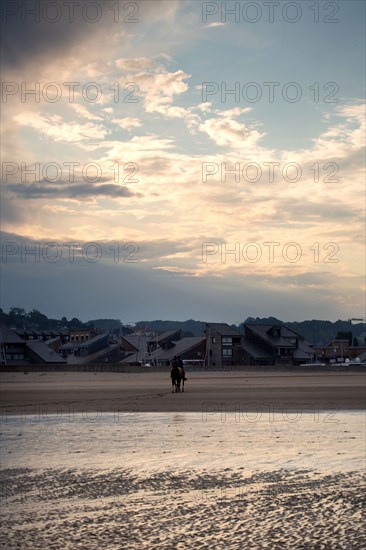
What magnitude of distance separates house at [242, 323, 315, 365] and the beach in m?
111

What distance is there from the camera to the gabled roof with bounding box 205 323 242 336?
137m

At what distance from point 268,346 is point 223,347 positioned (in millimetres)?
9884

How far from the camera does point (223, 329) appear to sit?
138m

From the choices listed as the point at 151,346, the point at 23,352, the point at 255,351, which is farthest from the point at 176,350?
the point at 23,352

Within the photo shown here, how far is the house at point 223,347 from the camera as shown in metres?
136

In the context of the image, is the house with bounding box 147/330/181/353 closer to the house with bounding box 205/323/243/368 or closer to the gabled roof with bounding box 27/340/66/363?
the house with bounding box 205/323/243/368

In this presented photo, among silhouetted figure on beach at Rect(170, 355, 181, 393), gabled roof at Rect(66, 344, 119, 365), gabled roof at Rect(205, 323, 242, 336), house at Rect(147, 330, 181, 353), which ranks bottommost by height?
gabled roof at Rect(66, 344, 119, 365)

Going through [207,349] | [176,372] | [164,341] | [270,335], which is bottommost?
[176,372]

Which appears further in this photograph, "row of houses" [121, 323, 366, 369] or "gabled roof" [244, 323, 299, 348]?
"gabled roof" [244, 323, 299, 348]

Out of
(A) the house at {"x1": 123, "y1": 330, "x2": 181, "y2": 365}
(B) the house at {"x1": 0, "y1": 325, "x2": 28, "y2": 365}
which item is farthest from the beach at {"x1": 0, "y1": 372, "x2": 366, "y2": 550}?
(A) the house at {"x1": 123, "y1": 330, "x2": 181, "y2": 365}

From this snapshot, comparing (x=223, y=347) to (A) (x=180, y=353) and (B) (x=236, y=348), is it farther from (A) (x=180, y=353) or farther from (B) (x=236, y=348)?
(A) (x=180, y=353)

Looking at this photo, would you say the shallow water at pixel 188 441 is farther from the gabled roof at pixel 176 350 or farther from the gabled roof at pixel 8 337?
the gabled roof at pixel 8 337

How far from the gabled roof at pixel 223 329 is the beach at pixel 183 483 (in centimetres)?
11036

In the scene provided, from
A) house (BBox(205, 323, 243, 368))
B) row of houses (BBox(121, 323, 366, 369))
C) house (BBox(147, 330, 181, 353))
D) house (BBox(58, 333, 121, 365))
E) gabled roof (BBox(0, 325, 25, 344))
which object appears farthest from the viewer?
house (BBox(58, 333, 121, 365))
